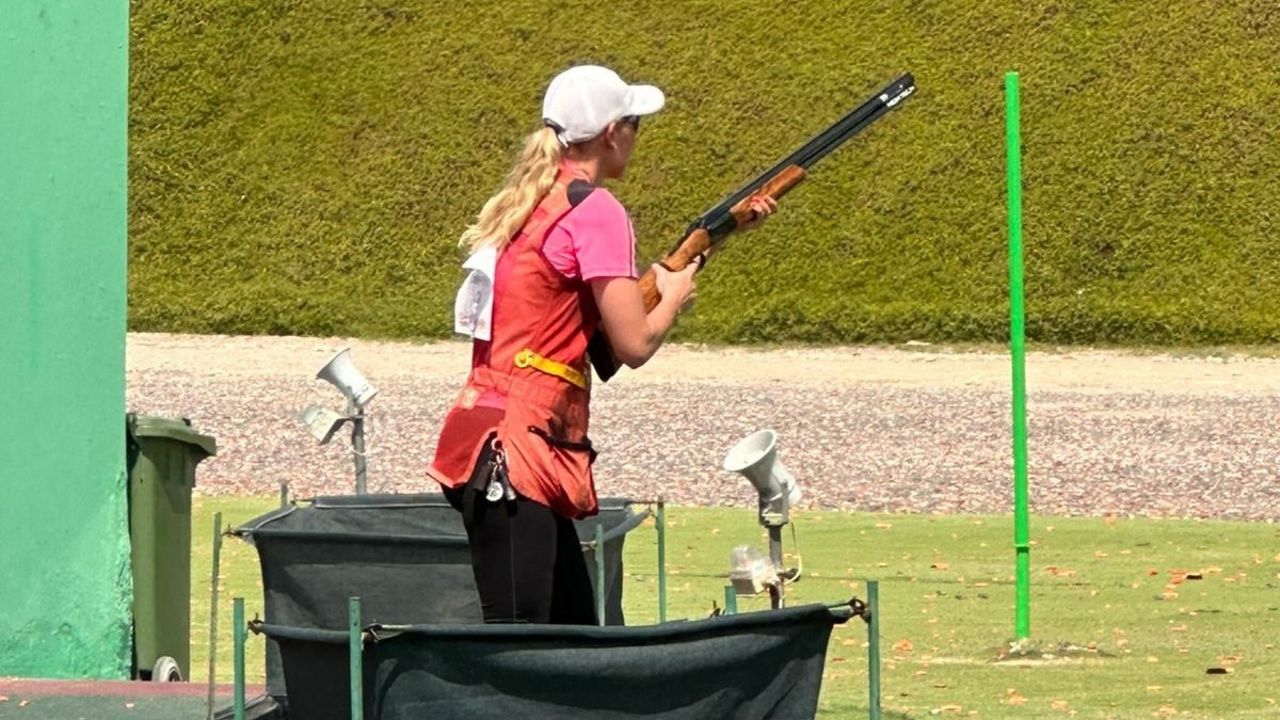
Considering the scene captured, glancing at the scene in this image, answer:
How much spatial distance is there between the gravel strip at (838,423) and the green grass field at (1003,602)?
1.17 meters

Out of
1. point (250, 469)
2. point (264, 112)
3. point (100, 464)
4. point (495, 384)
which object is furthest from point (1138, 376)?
point (495, 384)

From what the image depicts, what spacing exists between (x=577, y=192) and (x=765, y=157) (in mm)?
23842

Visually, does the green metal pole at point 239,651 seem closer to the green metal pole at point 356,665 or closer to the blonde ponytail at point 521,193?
the green metal pole at point 356,665

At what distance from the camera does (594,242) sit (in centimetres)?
412

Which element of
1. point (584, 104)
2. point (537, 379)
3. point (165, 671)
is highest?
point (584, 104)

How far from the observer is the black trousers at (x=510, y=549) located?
4.19 m

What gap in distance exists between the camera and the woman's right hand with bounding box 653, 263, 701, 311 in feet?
14.2

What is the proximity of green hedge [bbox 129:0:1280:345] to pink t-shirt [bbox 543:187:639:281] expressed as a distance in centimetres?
2055

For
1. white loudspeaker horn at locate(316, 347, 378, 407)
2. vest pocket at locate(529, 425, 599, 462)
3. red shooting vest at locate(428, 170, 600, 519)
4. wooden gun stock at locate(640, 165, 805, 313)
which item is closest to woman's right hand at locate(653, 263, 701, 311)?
wooden gun stock at locate(640, 165, 805, 313)

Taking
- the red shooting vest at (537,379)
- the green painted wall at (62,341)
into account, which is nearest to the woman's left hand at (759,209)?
the red shooting vest at (537,379)

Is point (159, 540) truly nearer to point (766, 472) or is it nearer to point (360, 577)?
point (360, 577)

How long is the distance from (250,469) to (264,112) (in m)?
16.2

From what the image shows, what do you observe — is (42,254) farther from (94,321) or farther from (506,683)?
(506,683)

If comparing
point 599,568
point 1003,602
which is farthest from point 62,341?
point 1003,602
